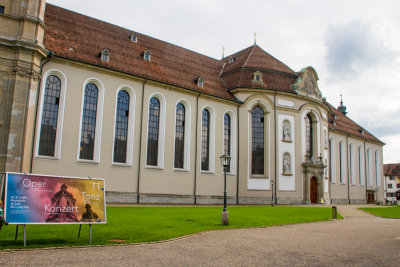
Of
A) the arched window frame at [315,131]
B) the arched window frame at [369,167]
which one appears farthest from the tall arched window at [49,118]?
the arched window frame at [369,167]

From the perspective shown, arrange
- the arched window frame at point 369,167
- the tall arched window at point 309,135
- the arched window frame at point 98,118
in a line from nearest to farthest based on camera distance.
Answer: the arched window frame at point 98,118 → the tall arched window at point 309,135 → the arched window frame at point 369,167

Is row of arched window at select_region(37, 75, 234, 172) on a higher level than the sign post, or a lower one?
higher

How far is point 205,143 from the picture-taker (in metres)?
39.2

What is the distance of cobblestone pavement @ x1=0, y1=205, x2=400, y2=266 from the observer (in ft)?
30.4

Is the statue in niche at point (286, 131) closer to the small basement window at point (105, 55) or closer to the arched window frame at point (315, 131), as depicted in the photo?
the arched window frame at point (315, 131)

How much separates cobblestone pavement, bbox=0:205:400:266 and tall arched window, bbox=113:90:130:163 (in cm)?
1956

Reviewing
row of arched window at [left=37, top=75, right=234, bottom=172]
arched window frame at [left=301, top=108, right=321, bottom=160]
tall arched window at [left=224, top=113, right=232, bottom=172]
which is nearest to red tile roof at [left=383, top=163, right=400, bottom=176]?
arched window frame at [left=301, top=108, right=321, bottom=160]

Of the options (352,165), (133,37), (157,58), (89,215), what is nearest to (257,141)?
(157,58)

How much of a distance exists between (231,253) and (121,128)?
2399 centimetres

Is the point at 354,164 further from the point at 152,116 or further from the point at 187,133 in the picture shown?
the point at 152,116

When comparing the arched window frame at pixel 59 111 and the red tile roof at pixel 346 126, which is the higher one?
the red tile roof at pixel 346 126

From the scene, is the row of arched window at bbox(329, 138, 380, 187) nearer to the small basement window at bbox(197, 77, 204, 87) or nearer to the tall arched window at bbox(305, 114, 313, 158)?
the tall arched window at bbox(305, 114, 313, 158)

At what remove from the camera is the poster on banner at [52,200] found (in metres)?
10.3

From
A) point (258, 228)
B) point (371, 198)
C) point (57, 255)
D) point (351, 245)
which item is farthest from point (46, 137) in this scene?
point (371, 198)
